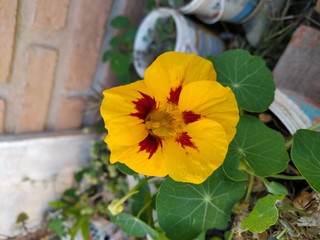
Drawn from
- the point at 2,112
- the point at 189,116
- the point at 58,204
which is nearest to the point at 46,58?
the point at 2,112

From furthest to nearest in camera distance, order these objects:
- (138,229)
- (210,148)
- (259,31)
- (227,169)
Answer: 1. (259,31)
2. (138,229)
3. (227,169)
4. (210,148)

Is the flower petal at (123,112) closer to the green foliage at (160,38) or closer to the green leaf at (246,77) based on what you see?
the green leaf at (246,77)

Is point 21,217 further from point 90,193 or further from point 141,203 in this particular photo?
point 141,203

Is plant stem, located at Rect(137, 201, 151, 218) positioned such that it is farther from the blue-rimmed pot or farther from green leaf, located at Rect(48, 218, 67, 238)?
the blue-rimmed pot

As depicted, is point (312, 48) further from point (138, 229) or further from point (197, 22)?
point (138, 229)

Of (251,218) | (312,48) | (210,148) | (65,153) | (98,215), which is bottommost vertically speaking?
(98,215)

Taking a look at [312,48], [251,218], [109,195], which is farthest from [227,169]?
[109,195]
